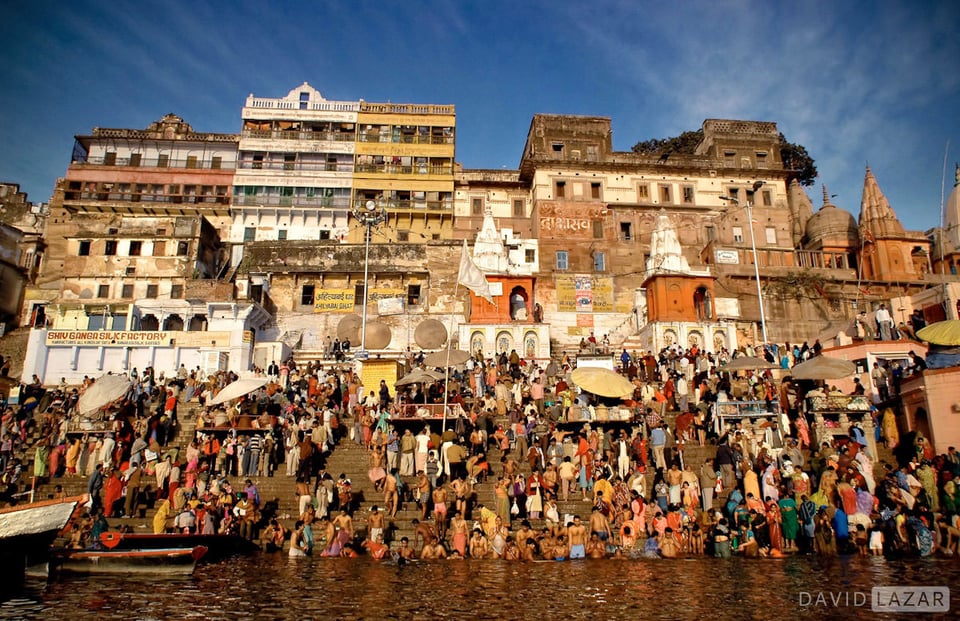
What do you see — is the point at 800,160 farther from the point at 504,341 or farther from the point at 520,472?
the point at 520,472

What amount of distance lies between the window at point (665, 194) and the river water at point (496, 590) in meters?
33.5

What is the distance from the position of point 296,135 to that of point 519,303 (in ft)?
68.5

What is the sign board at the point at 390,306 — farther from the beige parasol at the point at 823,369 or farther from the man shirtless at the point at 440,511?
the man shirtless at the point at 440,511

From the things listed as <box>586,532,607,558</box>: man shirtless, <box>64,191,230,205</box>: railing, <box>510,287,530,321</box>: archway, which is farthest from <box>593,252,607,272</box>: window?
<box>586,532,607,558</box>: man shirtless

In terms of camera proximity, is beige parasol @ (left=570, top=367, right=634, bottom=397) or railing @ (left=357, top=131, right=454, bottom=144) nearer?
beige parasol @ (left=570, top=367, right=634, bottom=397)

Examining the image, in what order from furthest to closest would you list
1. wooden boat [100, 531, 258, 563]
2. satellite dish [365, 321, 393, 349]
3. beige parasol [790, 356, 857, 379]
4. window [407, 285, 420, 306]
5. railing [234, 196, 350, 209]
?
railing [234, 196, 350, 209]
window [407, 285, 420, 306]
satellite dish [365, 321, 393, 349]
beige parasol [790, 356, 857, 379]
wooden boat [100, 531, 258, 563]

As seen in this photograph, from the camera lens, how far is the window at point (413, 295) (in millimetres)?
36938

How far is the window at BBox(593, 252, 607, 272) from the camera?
40031mm

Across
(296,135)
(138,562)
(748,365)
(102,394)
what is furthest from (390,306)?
(138,562)

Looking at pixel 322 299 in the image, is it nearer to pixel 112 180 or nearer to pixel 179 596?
pixel 112 180

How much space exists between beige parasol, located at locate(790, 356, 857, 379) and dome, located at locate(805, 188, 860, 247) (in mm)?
25902

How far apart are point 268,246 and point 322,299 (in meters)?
5.33

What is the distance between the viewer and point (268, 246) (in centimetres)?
3862

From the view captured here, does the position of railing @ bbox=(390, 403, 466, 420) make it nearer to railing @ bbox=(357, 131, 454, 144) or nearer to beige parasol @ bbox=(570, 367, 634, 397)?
beige parasol @ bbox=(570, 367, 634, 397)
